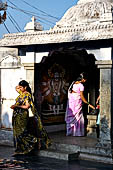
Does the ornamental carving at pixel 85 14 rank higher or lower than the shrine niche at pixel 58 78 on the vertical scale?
higher

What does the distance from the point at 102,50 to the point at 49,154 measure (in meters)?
2.72

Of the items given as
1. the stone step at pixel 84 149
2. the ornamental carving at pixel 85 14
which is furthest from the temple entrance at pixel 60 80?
the stone step at pixel 84 149

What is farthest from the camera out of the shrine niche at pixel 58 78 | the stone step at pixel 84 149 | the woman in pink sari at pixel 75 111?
the shrine niche at pixel 58 78

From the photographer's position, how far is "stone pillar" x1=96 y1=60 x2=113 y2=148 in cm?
945

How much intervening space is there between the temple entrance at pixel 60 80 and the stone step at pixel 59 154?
1.88m

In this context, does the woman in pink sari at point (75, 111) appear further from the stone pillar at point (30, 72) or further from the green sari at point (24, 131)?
the green sari at point (24, 131)

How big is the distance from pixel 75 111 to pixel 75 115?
0.36 ft

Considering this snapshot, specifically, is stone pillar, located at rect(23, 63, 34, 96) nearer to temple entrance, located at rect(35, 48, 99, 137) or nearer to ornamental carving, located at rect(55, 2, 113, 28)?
temple entrance, located at rect(35, 48, 99, 137)

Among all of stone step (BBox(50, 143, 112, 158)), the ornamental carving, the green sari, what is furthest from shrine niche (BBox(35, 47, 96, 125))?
stone step (BBox(50, 143, 112, 158))

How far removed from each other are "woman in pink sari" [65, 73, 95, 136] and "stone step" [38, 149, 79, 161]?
1.64m

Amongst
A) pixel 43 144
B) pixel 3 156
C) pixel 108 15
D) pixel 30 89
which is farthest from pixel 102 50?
pixel 3 156

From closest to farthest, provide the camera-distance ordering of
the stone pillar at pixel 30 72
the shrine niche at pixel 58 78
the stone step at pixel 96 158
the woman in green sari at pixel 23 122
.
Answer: the stone step at pixel 96 158
the woman in green sari at pixel 23 122
the stone pillar at pixel 30 72
the shrine niche at pixel 58 78

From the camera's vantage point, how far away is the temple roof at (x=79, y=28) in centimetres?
943

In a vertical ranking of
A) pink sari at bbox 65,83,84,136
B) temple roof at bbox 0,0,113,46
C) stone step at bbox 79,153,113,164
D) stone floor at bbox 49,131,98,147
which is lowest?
stone step at bbox 79,153,113,164
